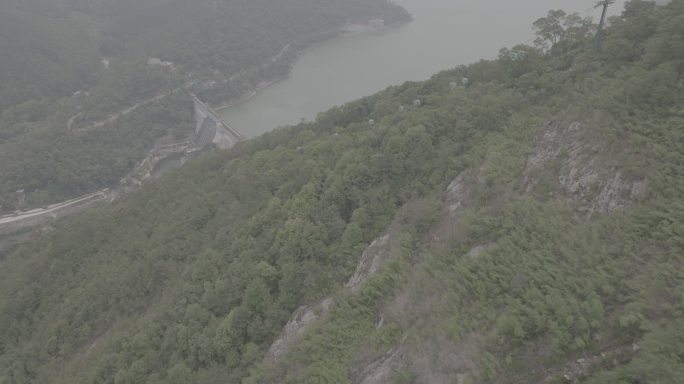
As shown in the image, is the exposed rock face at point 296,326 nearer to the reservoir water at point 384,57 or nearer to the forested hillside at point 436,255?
the forested hillside at point 436,255

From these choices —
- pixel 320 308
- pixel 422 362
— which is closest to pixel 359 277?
pixel 320 308

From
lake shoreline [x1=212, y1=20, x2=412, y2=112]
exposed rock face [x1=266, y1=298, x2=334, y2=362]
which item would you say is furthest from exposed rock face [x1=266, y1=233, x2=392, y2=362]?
lake shoreline [x1=212, y1=20, x2=412, y2=112]

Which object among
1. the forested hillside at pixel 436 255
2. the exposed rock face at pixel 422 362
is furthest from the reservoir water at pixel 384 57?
the exposed rock face at pixel 422 362

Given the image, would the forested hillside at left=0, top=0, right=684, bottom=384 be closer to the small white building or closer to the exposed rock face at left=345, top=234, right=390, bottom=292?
the exposed rock face at left=345, top=234, right=390, bottom=292

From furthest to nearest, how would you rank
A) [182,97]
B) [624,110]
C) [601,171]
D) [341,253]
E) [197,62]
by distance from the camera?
[197,62]
[182,97]
[341,253]
[624,110]
[601,171]

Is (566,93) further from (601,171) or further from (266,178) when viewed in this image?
(266,178)

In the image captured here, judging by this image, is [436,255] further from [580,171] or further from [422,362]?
[580,171]

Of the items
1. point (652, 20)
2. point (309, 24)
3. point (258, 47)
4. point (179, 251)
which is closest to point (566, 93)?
point (652, 20)
